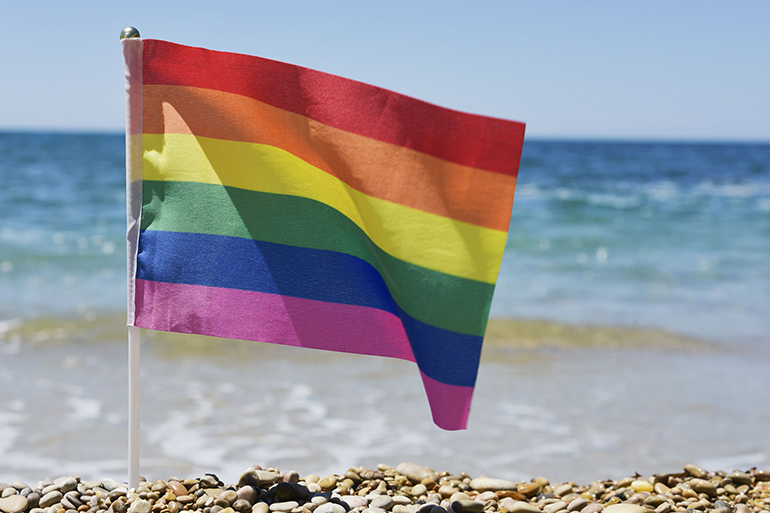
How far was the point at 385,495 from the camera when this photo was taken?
2.71 metres

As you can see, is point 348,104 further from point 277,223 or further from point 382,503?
point 382,503

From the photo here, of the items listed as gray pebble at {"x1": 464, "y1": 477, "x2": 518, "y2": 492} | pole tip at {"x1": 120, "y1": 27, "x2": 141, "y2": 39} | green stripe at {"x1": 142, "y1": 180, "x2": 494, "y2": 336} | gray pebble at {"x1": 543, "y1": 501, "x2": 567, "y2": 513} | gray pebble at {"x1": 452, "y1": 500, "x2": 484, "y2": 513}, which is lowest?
gray pebble at {"x1": 543, "y1": 501, "x2": 567, "y2": 513}

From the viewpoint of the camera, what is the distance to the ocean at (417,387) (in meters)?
3.74

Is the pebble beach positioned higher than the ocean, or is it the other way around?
the ocean

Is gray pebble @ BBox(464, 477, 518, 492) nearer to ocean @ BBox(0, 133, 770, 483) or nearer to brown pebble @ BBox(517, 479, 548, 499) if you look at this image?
brown pebble @ BBox(517, 479, 548, 499)

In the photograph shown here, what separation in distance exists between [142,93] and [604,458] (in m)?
Result: 3.04

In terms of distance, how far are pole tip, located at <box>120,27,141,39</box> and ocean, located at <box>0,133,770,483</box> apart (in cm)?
214

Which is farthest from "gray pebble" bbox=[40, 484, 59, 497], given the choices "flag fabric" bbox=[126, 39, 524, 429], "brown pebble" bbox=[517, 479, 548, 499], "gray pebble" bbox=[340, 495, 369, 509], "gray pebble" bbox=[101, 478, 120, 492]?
"brown pebble" bbox=[517, 479, 548, 499]

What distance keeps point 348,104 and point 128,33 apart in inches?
30.9

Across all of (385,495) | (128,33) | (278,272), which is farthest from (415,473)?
(128,33)

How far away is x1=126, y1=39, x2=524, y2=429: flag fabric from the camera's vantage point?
2277 mm

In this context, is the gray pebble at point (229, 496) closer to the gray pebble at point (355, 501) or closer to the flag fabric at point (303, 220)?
the gray pebble at point (355, 501)

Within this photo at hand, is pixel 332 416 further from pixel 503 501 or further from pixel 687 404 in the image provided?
pixel 687 404

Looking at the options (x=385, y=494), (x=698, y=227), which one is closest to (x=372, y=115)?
(x=385, y=494)
